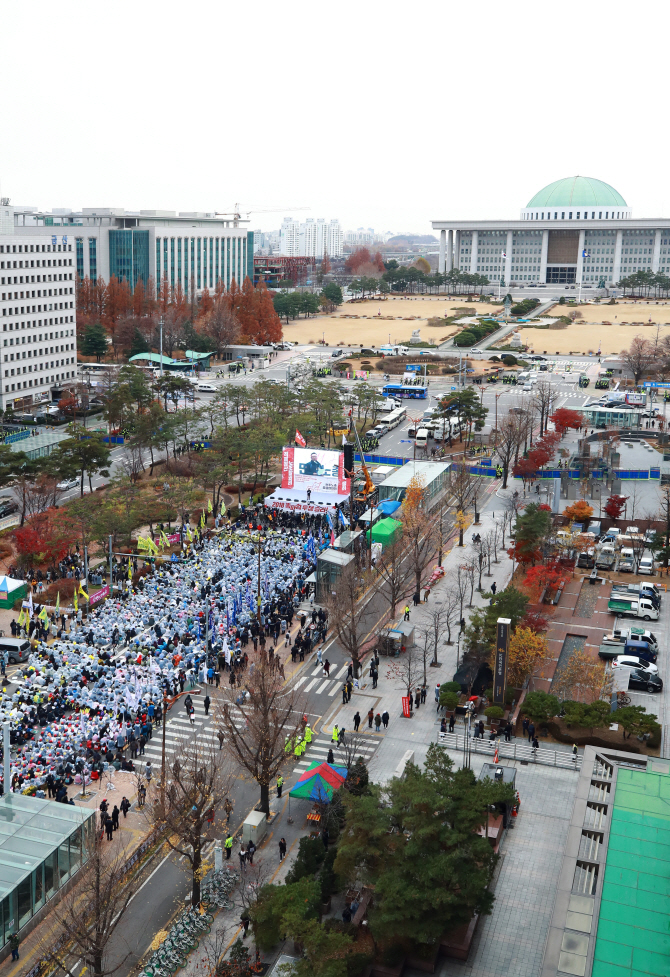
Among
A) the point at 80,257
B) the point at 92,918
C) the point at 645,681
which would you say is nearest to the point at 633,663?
the point at 645,681

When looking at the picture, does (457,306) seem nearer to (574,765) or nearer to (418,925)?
(574,765)

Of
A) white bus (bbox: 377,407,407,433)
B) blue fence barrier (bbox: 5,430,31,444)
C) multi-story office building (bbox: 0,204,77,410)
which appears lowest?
blue fence barrier (bbox: 5,430,31,444)

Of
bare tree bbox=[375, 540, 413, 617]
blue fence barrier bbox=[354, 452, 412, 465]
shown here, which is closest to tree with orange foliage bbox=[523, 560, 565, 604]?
bare tree bbox=[375, 540, 413, 617]

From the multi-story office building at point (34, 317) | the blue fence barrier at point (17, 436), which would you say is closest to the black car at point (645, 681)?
the blue fence barrier at point (17, 436)

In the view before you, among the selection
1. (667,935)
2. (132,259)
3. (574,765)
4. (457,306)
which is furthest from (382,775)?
(457,306)

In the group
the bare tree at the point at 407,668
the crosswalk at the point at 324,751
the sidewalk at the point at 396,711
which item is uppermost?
the bare tree at the point at 407,668

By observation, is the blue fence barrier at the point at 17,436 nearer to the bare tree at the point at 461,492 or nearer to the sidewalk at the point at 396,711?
the bare tree at the point at 461,492

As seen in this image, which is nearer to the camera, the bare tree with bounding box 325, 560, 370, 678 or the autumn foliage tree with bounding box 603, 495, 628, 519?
the bare tree with bounding box 325, 560, 370, 678

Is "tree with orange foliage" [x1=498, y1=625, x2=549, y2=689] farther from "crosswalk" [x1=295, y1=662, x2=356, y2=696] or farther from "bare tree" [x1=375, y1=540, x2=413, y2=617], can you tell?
"bare tree" [x1=375, y1=540, x2=413, y2=617]
